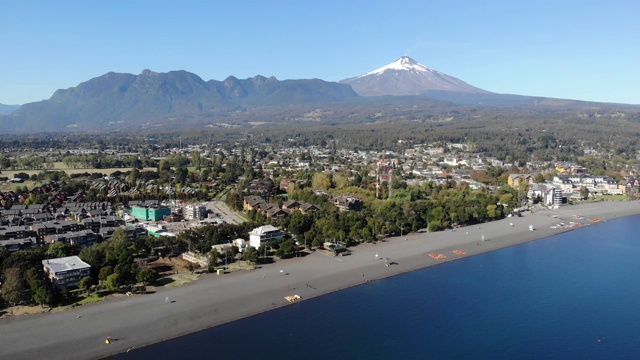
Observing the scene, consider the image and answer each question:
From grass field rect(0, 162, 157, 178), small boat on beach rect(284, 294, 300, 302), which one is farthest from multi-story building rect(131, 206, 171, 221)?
grass field rect(0, 162, 157, 178)

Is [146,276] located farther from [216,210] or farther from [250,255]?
[216,210]

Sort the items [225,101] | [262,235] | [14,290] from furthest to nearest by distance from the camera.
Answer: [225,101], [262,235], [14,290]

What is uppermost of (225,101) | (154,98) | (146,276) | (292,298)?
(154,98)

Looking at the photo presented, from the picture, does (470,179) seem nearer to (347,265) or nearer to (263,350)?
(347,265)

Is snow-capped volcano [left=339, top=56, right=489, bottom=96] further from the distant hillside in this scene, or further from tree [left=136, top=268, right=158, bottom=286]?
tree [left=136, top=268, right=158, bottom=286]

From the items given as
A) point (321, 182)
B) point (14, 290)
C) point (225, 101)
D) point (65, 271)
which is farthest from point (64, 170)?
point (225, 101)

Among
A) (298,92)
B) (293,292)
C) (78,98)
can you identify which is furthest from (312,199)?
(78,98)

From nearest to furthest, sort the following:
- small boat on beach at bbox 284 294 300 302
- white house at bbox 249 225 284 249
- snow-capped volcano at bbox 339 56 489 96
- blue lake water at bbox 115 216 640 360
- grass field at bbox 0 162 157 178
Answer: blue lake water at bbox 115 216 640 360 → small boat on beach at bbox 284 294 300 302 → white house at bbox 249 225 284 249 → grass field at bbox 0 162 157 178 → snow-capped volcano at bbox 339 56 489 96

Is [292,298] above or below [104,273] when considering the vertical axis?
below
